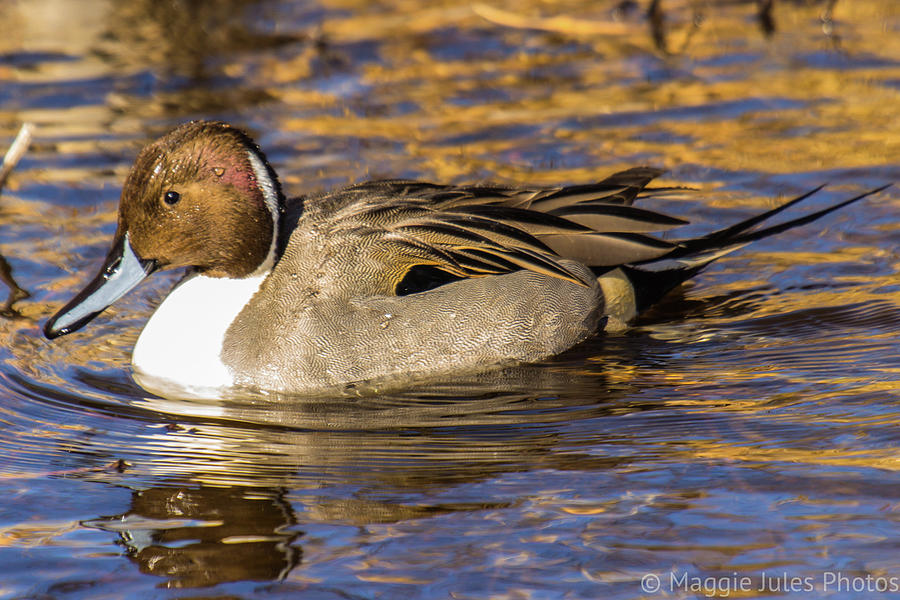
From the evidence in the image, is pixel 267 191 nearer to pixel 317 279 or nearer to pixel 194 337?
pixel 317 279

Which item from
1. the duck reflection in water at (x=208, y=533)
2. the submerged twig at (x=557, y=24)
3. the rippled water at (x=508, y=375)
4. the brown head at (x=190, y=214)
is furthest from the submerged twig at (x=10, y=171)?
the submerged twig at (x=557, y=24)

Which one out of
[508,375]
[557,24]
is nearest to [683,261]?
[508,375]

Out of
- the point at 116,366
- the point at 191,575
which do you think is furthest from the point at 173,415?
the point at 191,575

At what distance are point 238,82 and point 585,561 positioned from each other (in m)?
6.33

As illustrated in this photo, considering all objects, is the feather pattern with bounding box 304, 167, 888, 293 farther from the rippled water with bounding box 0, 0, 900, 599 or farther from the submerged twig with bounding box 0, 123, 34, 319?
the submerged twig with bounding box 0, 123, 34, 319

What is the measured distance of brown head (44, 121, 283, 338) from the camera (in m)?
5.32

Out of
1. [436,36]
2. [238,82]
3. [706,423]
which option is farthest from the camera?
[436,36]

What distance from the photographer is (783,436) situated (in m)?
4.70

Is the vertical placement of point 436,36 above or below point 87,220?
above

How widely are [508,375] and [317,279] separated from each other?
93cm

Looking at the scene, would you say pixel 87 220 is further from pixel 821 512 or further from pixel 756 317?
pixel 821 512

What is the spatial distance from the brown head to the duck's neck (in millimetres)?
101

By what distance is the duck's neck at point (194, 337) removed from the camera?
5.40 metres

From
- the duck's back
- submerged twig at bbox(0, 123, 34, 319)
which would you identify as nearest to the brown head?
the duck's back
